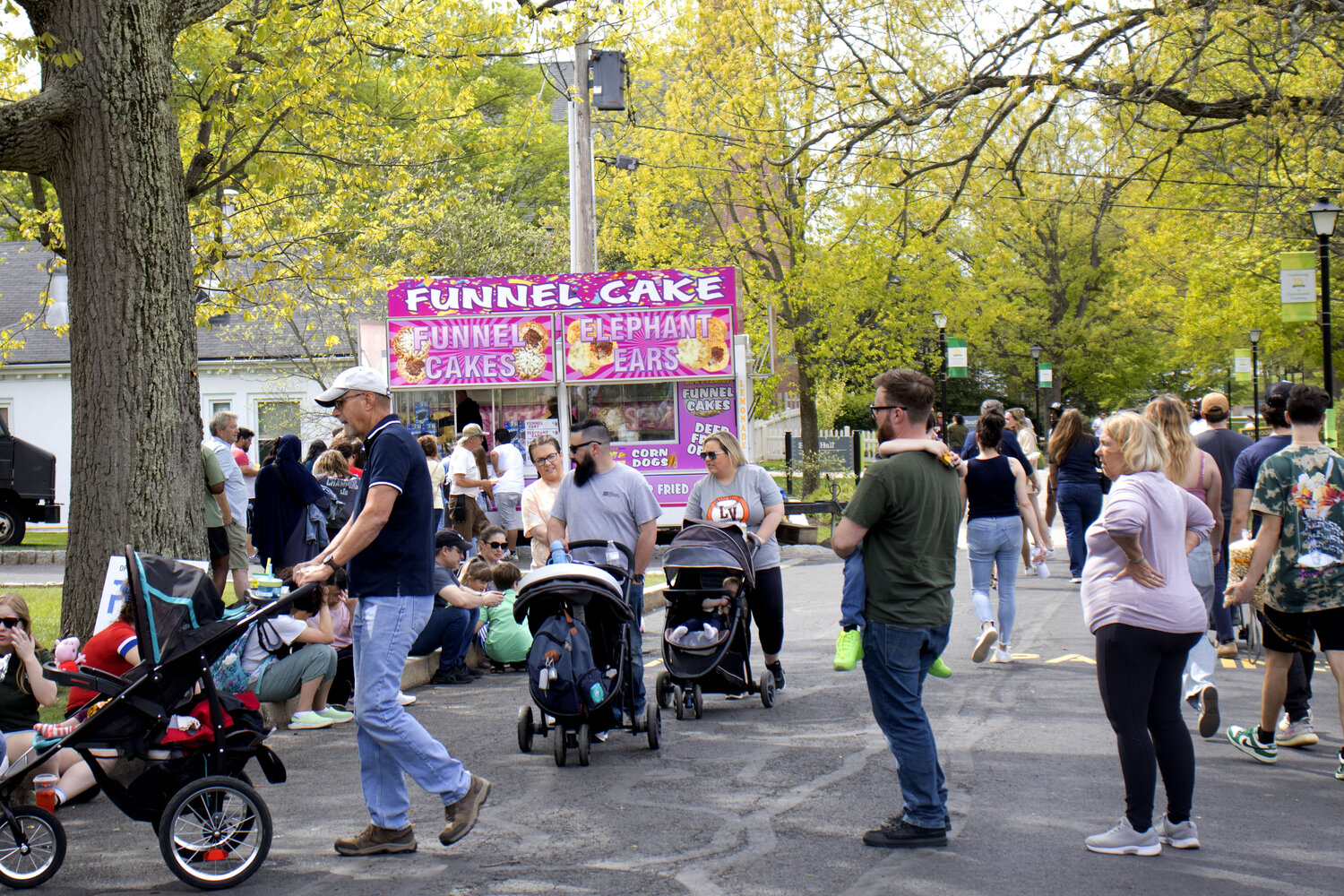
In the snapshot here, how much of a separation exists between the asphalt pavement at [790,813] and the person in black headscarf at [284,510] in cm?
269

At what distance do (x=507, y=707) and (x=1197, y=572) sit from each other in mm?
4785

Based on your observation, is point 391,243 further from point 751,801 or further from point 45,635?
point 751,801

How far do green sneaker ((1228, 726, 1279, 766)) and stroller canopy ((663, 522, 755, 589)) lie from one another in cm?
293

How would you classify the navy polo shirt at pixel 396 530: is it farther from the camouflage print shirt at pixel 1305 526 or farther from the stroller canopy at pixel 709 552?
the camouflage print shirt at pixel 1305 526

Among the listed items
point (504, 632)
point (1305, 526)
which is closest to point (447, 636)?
point (504, 632)

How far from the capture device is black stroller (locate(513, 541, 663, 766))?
650cm

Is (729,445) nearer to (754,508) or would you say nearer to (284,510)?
(754,508)

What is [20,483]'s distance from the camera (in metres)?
20.8

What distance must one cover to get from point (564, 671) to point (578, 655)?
0.12 meters

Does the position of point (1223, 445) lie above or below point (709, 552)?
above

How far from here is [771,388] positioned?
28.9 m

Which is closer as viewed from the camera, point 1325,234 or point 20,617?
point 20,617

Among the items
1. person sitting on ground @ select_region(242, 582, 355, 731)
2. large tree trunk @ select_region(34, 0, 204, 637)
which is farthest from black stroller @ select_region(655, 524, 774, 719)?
large tree trunk @ select_region(34, 0, 204, 637)

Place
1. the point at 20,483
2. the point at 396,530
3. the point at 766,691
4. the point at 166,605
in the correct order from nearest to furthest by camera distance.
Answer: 1. the point at 166,605
2. the point at 396,530
3. the point at 766,691
4. the point at 20,483
